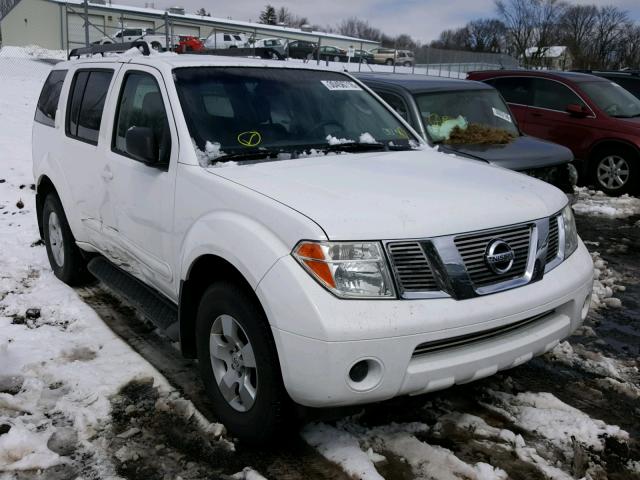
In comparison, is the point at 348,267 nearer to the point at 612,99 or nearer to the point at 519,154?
the point at 519,154

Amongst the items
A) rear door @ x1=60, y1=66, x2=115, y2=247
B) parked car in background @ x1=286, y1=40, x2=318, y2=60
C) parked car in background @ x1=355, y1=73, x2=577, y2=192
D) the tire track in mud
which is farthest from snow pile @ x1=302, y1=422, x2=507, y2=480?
parked car in background @ x1=286, y1=40, x2=318, y2=60

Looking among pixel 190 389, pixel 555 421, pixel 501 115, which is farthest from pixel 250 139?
pixel 501 115

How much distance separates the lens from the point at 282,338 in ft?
8.43

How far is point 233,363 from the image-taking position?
305 centimetres

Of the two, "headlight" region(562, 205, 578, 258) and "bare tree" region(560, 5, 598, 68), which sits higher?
"bare tree" region(560, 5, 598, 68)

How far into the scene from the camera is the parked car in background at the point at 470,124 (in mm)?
6465

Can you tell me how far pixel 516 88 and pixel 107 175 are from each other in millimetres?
8115

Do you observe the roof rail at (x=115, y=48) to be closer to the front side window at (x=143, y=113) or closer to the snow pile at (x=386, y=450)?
the front side window at (x=143, y=113)

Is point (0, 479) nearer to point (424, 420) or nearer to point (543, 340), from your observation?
point (424, 420)

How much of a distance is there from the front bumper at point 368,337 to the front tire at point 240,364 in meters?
0.14

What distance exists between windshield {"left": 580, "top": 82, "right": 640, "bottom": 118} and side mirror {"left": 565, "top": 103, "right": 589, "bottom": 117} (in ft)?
0.91

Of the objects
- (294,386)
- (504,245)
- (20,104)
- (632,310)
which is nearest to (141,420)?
(294,386)

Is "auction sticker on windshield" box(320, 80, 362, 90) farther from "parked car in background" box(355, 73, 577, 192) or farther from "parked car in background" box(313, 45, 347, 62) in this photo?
"parked car in background" box(313, 45, 347, 62)

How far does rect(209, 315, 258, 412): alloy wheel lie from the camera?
291 centimetres
